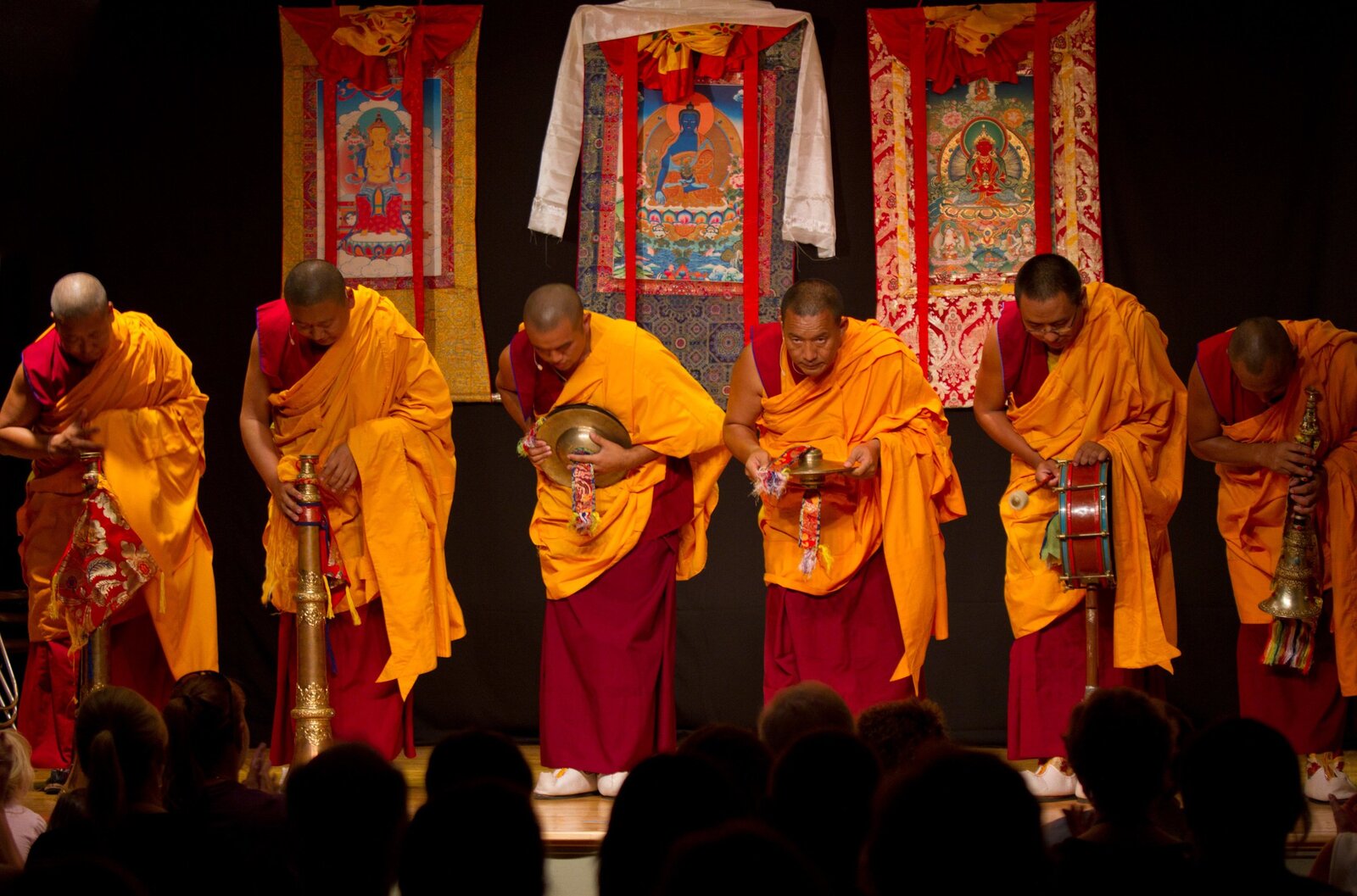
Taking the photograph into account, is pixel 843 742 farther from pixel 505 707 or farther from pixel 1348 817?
pixel 505 707

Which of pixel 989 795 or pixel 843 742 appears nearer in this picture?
pixel 989 795

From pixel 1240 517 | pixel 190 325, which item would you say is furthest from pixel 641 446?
pixel 190 325

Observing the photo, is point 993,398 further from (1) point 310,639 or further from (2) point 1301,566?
(1) point 310,639

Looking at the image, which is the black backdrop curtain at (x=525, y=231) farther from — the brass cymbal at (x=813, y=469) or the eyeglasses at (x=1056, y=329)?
the brass cymbal at (x=813, y=469)

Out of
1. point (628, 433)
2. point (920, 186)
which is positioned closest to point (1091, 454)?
point (628, 433)

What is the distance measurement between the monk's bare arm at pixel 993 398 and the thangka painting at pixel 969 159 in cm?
130

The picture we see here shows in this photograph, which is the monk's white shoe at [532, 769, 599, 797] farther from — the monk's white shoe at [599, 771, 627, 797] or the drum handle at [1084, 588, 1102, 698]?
the drum handle at [1084, 588, 1102, 698]

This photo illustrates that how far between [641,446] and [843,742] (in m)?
3.06

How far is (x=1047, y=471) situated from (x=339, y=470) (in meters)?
2.55

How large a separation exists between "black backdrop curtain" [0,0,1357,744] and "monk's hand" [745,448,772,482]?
1838 millimetres

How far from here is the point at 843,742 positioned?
102 inches

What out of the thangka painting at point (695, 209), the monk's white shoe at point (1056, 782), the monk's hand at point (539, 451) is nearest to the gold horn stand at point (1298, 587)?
the monk's white shoe at point (1056, 782)

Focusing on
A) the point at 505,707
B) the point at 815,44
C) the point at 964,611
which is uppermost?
the point at 815,44

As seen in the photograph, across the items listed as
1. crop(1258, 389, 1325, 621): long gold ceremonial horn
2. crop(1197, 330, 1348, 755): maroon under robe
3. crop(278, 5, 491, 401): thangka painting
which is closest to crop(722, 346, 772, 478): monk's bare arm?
crop(1197, 330, 1348, 755): maroon under robe
